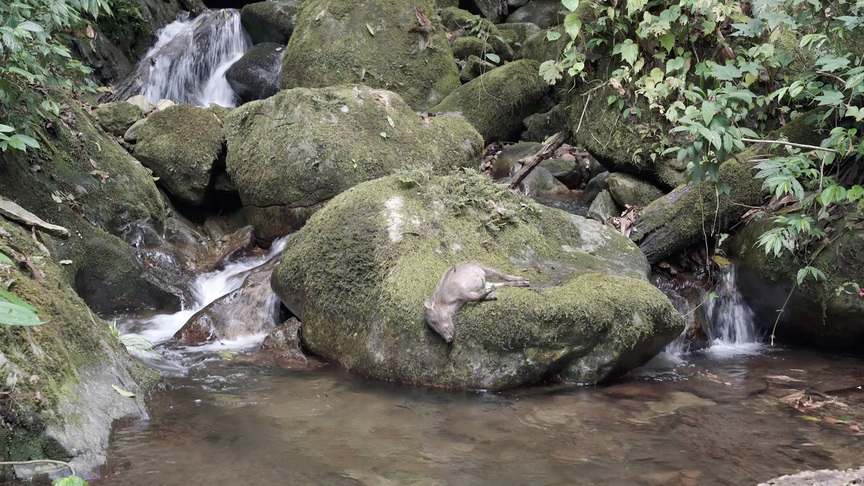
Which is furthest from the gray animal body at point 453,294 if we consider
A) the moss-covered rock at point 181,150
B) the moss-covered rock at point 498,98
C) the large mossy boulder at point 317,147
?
the moss-covered rock at point 498,98

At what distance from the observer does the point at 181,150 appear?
7.68 metres

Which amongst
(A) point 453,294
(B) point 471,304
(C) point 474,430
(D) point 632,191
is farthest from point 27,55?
(D) point 632,191

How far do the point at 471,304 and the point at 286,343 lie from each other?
5.67 ft

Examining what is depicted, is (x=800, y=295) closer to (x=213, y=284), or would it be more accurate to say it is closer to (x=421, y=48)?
(x=213, y=284)

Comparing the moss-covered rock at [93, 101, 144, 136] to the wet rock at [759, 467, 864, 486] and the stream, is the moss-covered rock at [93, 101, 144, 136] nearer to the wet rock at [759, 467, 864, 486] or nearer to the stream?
the stream

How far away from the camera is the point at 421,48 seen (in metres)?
10.5

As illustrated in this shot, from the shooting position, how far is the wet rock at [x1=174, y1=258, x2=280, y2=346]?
571cm

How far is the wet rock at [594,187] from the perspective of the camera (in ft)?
28.0

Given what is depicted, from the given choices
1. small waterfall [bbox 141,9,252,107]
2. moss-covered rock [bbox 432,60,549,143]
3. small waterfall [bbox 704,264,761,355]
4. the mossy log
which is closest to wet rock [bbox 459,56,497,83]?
moss-covered rock [bbox 432,60,549,143]

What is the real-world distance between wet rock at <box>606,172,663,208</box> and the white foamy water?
373cm

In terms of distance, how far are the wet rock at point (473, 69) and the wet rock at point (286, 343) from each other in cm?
662

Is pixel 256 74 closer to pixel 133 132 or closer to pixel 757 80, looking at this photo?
pixel 133 132

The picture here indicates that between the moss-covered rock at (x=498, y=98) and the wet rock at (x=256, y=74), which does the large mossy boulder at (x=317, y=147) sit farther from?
the wet rock at (x=256, y=74)

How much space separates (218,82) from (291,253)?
6625 millimetres
